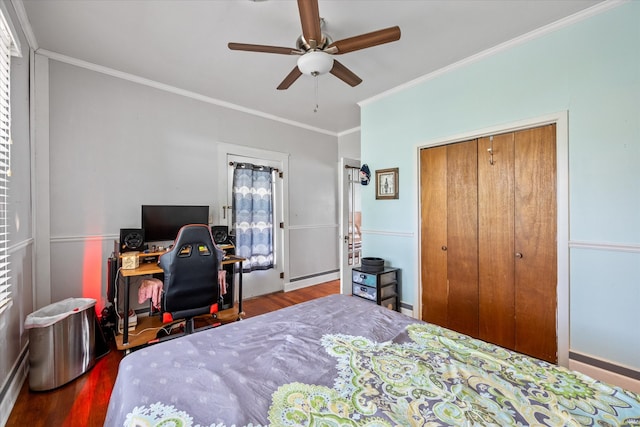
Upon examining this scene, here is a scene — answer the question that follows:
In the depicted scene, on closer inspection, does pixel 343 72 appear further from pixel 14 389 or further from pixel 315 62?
pixel 14 389

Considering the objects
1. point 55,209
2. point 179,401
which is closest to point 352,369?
point 179,401

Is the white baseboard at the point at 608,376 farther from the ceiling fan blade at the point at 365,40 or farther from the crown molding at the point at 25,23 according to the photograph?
the crown molding at the point at 25,23

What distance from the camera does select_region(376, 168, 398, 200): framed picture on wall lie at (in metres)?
3.16

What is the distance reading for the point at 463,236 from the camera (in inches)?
104

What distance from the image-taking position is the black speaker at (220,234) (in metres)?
3.15

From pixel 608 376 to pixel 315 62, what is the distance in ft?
9.81

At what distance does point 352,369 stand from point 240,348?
533 mm

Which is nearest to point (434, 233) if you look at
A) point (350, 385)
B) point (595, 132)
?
point (595, 132)

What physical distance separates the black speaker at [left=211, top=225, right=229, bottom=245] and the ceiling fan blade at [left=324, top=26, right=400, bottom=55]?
7.37 feet

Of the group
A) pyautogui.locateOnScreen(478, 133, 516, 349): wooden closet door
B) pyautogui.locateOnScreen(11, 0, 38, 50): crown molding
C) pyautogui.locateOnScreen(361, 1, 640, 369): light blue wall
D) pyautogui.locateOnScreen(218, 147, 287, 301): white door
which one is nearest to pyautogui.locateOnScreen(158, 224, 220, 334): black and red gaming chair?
pyautogui.locateOnScreen(218, 147, 287, 301): white door

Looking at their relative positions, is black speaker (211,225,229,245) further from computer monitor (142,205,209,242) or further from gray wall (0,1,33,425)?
gray wall (0,1,33,425)

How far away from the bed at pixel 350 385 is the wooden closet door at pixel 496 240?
4.43 feet

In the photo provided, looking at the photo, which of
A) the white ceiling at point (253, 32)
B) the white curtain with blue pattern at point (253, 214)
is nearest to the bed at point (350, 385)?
the white ceiling at point (253, 32)

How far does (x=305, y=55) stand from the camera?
185 centimetres
